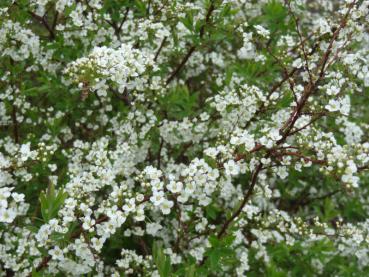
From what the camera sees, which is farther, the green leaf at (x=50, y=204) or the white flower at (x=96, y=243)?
the white flower at (x=96, y=243)

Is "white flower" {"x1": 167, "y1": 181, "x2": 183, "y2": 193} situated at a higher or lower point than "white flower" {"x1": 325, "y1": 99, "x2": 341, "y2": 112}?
lower

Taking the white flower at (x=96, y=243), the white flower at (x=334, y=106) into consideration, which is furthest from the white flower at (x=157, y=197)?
the white flower at (x=334, y=106)

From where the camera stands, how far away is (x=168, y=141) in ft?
17.7

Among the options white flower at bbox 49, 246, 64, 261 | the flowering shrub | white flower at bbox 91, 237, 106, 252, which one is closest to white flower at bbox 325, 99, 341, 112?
the flowering shrub

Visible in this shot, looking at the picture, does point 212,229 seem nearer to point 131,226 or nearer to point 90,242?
point 131,226

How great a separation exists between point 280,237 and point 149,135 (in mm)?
1929

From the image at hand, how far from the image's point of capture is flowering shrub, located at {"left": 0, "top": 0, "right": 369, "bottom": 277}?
3508 millimetres

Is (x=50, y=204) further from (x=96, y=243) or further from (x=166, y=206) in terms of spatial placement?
(x=166, y=206)

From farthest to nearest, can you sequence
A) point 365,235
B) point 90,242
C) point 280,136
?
point 365,235 → point 90,242 → point 280,136

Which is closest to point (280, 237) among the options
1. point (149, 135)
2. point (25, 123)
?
point (149, 135)

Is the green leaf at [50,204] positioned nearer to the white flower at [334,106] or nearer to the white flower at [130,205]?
the white flower at [130,205]

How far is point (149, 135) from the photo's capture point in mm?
5270

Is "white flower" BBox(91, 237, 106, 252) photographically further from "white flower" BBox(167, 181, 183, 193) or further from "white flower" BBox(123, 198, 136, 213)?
"white flower" BBox(167, 181, 183, 193)

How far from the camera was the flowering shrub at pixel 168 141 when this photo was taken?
351 cm
